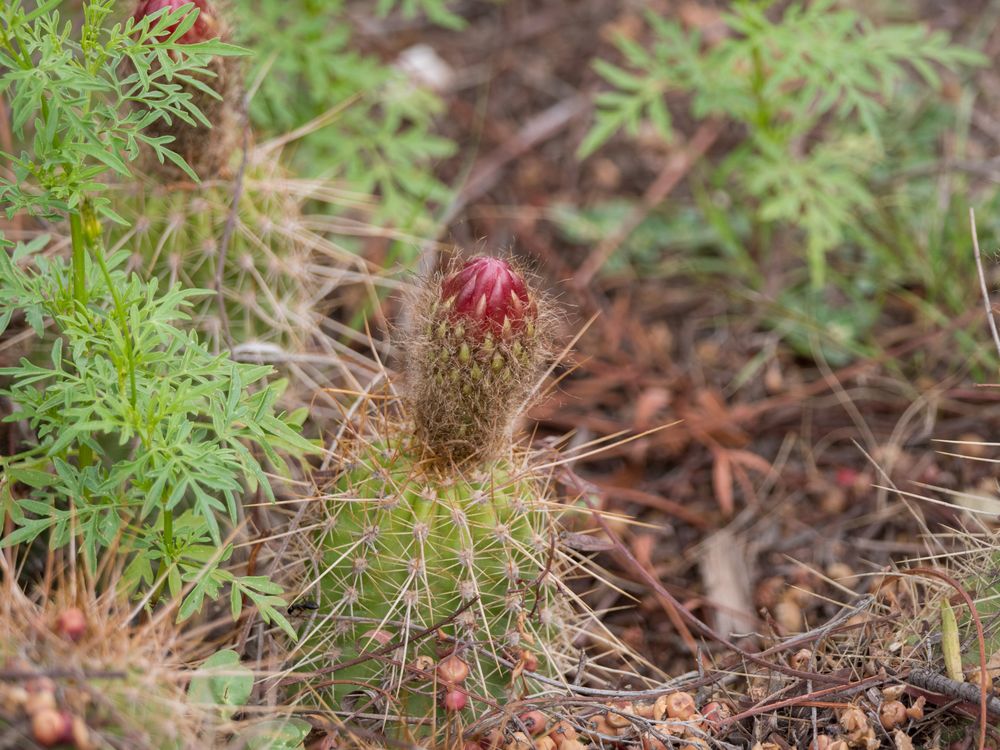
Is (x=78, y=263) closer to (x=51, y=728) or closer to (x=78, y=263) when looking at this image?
(x=78, y=263)

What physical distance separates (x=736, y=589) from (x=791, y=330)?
110 cm

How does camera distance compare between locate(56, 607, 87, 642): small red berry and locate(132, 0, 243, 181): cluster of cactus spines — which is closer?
locate(56, 607, 87, 642): small red berry

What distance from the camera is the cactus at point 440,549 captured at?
Result: 7.18 ft

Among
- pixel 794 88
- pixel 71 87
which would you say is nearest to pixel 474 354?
pixel 71 87

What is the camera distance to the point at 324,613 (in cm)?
233

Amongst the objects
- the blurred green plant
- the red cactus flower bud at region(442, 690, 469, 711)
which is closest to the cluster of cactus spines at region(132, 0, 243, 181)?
the blurred green plant

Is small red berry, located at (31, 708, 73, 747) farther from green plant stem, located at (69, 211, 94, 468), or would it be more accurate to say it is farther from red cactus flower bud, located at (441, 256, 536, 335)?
red cactus flower bud, located at (441, 256, 536, 335)

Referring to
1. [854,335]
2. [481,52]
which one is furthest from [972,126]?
[481,52]

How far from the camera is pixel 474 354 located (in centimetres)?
214

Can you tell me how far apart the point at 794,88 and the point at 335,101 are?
1.81 metres

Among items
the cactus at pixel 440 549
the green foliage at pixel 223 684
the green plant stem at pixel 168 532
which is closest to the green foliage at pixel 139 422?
the green plant stem at pixel 168 532

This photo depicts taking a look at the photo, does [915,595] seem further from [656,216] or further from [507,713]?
[656,216]

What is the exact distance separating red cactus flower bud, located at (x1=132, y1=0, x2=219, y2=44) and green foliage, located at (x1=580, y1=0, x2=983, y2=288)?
1.49 m

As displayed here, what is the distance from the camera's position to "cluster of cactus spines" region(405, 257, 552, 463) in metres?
2.10
